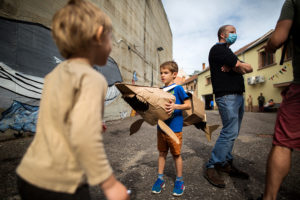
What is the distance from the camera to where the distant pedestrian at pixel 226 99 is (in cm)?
208

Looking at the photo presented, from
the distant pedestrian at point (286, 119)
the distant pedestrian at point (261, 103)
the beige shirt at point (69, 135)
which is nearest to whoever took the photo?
the beige shirt at point (69, 135)

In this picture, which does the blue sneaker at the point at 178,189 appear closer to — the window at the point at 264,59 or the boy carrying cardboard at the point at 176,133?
the boy carrying cardboard at the point at 176,133

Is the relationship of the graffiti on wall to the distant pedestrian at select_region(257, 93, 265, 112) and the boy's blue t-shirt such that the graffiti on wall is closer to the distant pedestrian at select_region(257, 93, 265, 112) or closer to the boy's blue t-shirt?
the boy's blue t-shirt

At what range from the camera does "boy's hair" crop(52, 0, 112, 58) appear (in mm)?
716

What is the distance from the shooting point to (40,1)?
4.40 metres

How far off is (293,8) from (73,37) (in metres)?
1.65

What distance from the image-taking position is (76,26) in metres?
0.71

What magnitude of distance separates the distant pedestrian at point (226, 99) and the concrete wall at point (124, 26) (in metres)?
4.73

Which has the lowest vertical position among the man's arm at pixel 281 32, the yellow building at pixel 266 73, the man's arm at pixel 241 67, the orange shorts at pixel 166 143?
the orange shorts at pixel 166 143

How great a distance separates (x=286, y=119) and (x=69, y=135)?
153cm

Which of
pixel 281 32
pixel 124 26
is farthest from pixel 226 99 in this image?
pixel 124 26

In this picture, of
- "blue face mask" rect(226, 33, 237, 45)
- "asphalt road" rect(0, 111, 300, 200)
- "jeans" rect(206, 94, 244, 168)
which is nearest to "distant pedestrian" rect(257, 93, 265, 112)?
"asphalt road" rect(0, 111, 300, 200)

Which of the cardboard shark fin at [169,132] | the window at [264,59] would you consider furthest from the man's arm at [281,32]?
the window at [264,59]

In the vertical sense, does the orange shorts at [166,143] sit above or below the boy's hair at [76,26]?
below
